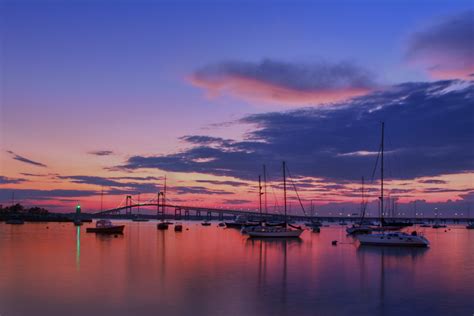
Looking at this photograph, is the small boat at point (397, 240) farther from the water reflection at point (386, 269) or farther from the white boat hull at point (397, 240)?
the water reflection at point (386, 269)

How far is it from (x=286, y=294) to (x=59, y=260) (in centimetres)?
1762

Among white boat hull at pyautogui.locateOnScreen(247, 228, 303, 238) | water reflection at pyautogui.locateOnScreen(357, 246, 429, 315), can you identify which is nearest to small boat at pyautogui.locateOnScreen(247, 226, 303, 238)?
white boat hull at pyautogui.locateOnScreen(247, 228, 303, 238)

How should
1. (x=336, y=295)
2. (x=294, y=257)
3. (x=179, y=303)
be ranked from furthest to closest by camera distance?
(x=294, y=257) < (x=336, y=295) < (x=179, y=303)

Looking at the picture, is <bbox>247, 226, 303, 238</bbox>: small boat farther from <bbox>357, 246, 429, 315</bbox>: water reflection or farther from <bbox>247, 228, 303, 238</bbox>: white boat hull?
<bbox>357, 246, 429, 315</bbox>: water reflection

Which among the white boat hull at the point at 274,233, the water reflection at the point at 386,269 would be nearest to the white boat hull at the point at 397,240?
the water reflection at the point at 386,269

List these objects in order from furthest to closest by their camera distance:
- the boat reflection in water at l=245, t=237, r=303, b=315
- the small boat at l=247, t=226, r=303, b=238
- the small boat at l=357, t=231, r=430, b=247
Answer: the small boat at l=247, t=226, r=303, b=238 < the small boat at l=357, t=231, r=430, b=247 < the boat reflection in water at l=245, t=237, r=303, b=315

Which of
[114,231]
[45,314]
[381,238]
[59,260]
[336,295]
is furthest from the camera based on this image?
[114,231]

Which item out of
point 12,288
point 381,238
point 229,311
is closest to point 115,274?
point 12,288

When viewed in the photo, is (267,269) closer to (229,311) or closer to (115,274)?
(115,274)

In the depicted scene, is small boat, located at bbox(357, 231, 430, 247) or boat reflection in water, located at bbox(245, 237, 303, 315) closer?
boat reflection in water, located at bbox(245, 237, 303, 315)

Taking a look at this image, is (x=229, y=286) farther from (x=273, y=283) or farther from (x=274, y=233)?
(x=274, y=233)

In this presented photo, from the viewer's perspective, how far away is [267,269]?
28.3 m

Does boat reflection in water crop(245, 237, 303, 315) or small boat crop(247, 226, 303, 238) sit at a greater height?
boat reflection in water crop(245, 237, 303, 315)

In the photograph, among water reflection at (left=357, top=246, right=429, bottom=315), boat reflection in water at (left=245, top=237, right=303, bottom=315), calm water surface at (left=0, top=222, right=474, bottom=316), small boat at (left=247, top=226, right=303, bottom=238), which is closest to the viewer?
boat reflection in water at (left=245, top=237, right=303, bottom=315)
